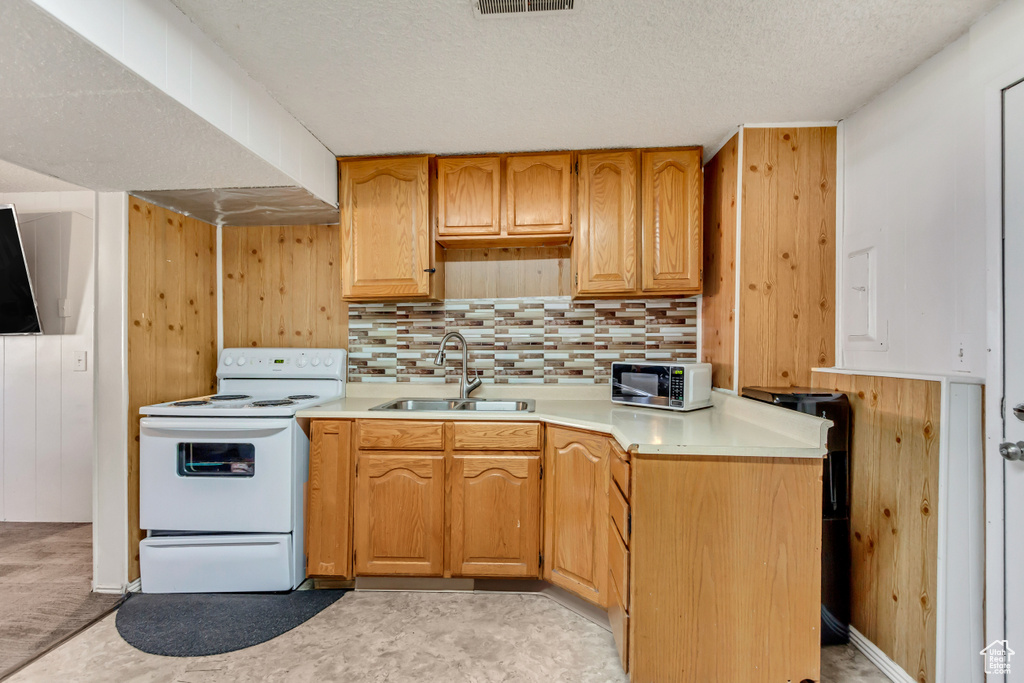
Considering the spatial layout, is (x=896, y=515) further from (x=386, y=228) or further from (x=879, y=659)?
(x=386, y=228)

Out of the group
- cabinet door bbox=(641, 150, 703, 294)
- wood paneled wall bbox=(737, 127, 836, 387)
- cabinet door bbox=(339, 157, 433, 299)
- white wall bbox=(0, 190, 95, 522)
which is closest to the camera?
wood paneled wall bbox=(737, 127, 836, 387)

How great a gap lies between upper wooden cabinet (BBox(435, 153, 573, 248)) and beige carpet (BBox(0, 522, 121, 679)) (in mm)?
2267

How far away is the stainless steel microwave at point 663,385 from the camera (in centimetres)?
206

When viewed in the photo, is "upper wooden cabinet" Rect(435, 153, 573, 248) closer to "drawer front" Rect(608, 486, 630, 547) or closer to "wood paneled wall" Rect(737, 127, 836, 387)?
"wood paneled wall" Rect(737, 127, 836, 387)

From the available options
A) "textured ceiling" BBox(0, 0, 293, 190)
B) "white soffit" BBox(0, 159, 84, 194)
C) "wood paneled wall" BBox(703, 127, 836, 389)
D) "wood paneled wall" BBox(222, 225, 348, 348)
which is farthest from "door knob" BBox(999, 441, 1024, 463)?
"white soffit" BBox(0, 159, 84, 194)

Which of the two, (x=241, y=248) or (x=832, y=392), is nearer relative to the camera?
(x=832, y=392)

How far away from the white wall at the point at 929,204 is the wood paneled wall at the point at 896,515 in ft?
0.51

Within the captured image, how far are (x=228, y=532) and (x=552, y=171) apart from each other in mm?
2288

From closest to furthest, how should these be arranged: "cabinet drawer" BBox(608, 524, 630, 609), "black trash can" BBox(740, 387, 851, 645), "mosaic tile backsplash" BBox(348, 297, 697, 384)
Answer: "cabinet drawer" BBox(608, 524, 630, 609)
"black trash can" BBox(740, 387, 851, 645)
"mosaic tile backsplash" BBox(348, 297, 697, 384)

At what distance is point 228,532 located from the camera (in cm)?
210

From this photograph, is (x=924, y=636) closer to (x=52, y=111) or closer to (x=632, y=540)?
(x=632, y=540)

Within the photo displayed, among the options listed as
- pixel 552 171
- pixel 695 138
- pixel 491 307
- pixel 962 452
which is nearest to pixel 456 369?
pixel 491 307

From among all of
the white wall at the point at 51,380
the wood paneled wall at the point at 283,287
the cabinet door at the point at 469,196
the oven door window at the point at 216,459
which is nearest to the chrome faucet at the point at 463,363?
the cabinet door at the point at 469,196

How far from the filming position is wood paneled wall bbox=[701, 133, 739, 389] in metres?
2.16
